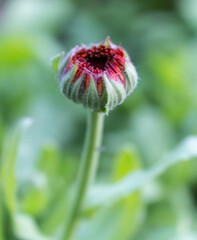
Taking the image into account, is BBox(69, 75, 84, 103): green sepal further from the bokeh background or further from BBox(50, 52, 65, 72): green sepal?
the bokeh background

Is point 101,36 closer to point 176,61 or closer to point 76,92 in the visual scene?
point 176,61

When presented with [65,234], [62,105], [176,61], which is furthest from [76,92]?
[176,61]

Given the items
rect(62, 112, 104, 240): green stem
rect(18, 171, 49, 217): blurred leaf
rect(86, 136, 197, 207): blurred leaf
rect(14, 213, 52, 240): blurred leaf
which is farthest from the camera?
rect(18, 171, 49, 217): blurred leaf

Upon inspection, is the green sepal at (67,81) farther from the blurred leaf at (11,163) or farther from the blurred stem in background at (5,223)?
the blurred stem in background at (5,223)

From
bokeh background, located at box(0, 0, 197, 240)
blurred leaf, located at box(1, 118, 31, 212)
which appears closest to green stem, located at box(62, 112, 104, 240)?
bokeh background, located at box(0, 0, 197, 240)

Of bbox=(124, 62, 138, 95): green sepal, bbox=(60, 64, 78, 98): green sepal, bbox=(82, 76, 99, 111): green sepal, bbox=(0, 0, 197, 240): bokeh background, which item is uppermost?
bbox=(0, 0, 197, 240): bokeh background

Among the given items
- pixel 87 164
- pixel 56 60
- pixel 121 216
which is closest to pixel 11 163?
pixel 87 164
